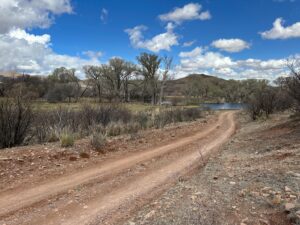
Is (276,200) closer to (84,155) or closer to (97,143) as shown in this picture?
(84,155)

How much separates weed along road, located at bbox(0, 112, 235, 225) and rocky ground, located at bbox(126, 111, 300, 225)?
1.72ft

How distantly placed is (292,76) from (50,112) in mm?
13475

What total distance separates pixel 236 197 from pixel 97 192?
→ 2957mm

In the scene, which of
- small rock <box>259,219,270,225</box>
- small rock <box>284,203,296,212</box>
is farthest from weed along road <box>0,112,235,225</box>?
small rock <box>284,203,296,212</box>

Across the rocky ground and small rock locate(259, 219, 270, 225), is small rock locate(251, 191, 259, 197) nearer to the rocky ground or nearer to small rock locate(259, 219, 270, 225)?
the rocky ground

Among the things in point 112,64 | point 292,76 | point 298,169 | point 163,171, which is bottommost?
point 163,171

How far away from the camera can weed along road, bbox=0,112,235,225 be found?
16.8ft

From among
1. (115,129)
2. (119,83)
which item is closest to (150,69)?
(119,83)

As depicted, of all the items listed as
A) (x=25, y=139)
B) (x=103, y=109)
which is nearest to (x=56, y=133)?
(x=25, y=139)

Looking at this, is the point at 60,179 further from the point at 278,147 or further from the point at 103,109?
the point at 103,109

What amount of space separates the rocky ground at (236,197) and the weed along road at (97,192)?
52cm

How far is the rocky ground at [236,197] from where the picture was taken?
14.4ft

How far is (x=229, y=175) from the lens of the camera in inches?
269

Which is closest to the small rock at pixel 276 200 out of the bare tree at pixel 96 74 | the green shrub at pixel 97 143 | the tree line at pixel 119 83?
the green shrub at pixel 97 143
